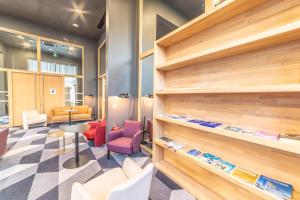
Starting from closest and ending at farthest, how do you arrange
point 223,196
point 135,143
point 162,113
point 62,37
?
point 223,196, point 162,113, point 135,143, point 62,37

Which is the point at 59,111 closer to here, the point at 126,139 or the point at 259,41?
the point at 126,139

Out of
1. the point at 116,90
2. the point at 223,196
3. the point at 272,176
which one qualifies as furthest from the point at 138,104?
the point at 272,176

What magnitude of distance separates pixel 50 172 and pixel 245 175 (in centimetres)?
311

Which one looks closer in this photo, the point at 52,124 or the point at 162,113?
the point at 162,113

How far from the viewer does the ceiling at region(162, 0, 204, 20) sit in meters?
2.17

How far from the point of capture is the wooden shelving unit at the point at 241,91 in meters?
1.26

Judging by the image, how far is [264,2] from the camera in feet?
4.70

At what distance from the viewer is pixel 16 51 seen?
611 cm

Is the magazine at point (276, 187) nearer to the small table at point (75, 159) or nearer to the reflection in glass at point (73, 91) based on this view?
the small table at point (75, 159)

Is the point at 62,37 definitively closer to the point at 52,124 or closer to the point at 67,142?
the point at 52,124

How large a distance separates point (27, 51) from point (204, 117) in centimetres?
822

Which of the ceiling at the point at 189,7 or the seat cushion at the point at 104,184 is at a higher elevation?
the ceiling at the point at 189,7

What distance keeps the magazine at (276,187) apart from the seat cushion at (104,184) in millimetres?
1461

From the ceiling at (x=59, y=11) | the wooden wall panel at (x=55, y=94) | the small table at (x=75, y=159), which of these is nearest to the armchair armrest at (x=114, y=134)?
the small table at (x=75, y=159)
